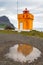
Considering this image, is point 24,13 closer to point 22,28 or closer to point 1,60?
point 22,28

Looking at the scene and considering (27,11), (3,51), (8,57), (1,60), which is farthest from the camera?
(27,11)

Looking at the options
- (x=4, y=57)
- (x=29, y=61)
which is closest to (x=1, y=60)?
(x=4, y=57)

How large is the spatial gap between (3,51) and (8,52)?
0.28 meters

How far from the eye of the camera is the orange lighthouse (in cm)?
3070

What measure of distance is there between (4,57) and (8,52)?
1.18 metres

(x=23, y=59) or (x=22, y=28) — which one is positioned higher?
(x=23, y=59)

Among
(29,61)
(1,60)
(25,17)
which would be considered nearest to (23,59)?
(29,61)

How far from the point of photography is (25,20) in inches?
1222

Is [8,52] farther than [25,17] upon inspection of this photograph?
No

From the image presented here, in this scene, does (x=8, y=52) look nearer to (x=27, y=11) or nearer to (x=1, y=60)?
(x=1, y=60)

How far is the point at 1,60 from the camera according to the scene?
911cm

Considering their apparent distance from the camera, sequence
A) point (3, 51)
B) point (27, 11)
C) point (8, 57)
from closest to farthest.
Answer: point (8, 57), point (3, 51), point (27, 11)

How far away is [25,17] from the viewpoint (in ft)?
101

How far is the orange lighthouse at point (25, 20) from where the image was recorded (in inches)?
1209
